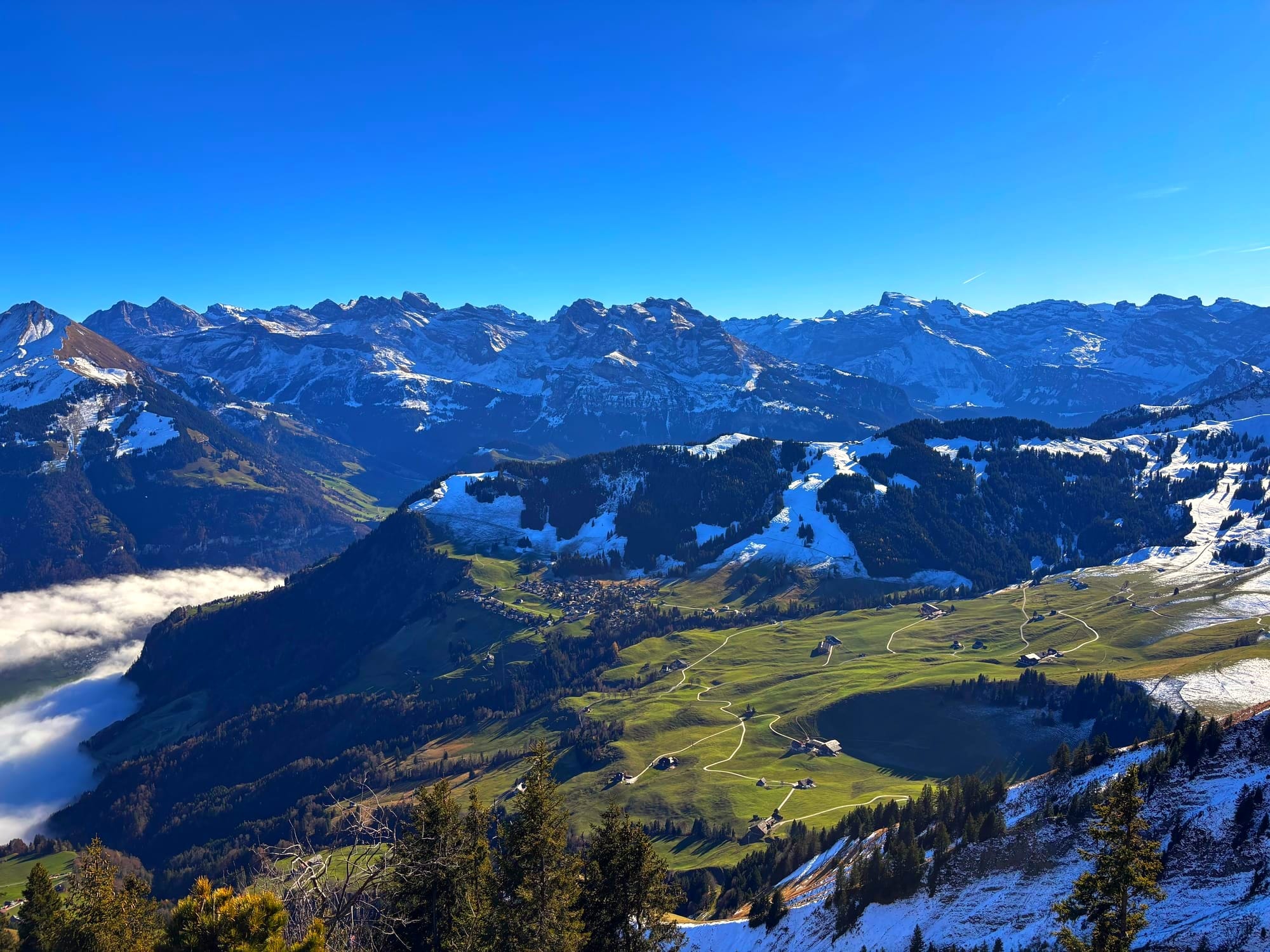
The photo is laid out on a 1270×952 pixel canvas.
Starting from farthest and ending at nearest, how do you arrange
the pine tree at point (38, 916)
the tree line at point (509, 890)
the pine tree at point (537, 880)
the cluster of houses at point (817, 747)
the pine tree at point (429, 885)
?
the cluster of houses at point (817, 747)
the pine tree at point (38, 916)
the pine tree at point (429, 885)
the pine tree at point (537, 880)
the tree line at point (509, 890)

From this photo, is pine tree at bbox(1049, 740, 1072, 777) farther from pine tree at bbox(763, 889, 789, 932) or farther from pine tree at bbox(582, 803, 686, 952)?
pine tree at bbox(582, 803, 686, 952)

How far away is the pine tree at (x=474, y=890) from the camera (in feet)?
162

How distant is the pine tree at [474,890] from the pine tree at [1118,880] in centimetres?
3218

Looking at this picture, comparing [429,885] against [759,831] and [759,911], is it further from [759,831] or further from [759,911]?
[759,831]

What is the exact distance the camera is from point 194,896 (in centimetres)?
3825

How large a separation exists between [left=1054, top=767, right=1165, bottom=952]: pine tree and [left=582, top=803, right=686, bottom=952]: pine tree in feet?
84.7

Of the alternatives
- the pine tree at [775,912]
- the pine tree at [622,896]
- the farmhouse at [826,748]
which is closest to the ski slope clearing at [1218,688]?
the farmhouse at [826,748]

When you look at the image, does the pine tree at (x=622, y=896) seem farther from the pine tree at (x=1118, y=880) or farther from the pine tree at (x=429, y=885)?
the pine tree at (x=1118, y=880)

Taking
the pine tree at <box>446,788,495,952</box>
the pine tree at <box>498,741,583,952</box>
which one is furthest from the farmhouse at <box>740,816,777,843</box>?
the pine tree at <box>498,741,583,952</box>

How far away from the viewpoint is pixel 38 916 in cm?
6519

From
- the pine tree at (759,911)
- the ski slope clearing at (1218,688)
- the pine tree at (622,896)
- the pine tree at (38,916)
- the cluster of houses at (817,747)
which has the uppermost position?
the pine tree at (38,916)

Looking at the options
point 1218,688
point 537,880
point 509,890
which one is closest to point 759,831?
point 1218,688

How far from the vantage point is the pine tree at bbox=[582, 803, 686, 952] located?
178 ft

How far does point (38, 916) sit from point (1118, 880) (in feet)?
252
